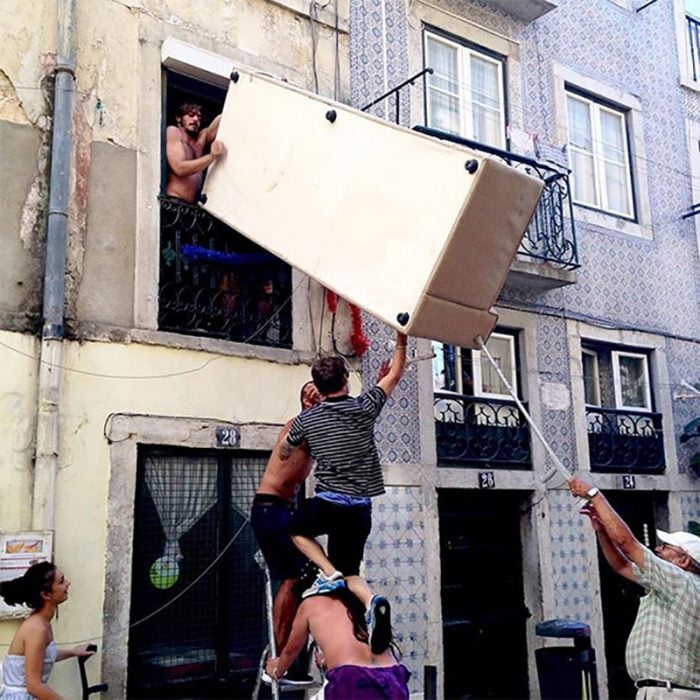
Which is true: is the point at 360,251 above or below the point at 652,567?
above

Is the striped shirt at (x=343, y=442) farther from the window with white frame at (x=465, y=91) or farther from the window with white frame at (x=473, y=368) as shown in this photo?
the window with white frame at (x=465, y=91)

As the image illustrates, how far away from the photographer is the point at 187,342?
5.54 meters

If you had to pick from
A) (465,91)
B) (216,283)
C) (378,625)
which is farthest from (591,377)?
(378,625)

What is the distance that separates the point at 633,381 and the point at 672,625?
511 cm

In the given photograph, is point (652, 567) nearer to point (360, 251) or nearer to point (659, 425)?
point (360, 251)

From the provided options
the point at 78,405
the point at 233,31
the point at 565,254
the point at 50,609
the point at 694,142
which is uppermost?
the point at 694,142

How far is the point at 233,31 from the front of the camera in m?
6.30

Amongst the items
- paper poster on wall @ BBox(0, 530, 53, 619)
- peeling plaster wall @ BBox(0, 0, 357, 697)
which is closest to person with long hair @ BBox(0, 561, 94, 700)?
paper poster on wall @ BBox(0, 530, 53, 619)

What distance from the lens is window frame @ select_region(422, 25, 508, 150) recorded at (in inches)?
304

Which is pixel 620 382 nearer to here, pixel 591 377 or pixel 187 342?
pixel 591 377

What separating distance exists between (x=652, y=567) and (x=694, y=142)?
24.4ft

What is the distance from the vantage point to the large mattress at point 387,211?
4051mm

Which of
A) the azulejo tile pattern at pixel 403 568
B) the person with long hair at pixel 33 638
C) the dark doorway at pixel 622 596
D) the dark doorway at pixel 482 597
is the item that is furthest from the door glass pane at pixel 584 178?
the person with long hair at pixel 33 638

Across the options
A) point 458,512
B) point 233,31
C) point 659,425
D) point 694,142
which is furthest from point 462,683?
point 694,142
